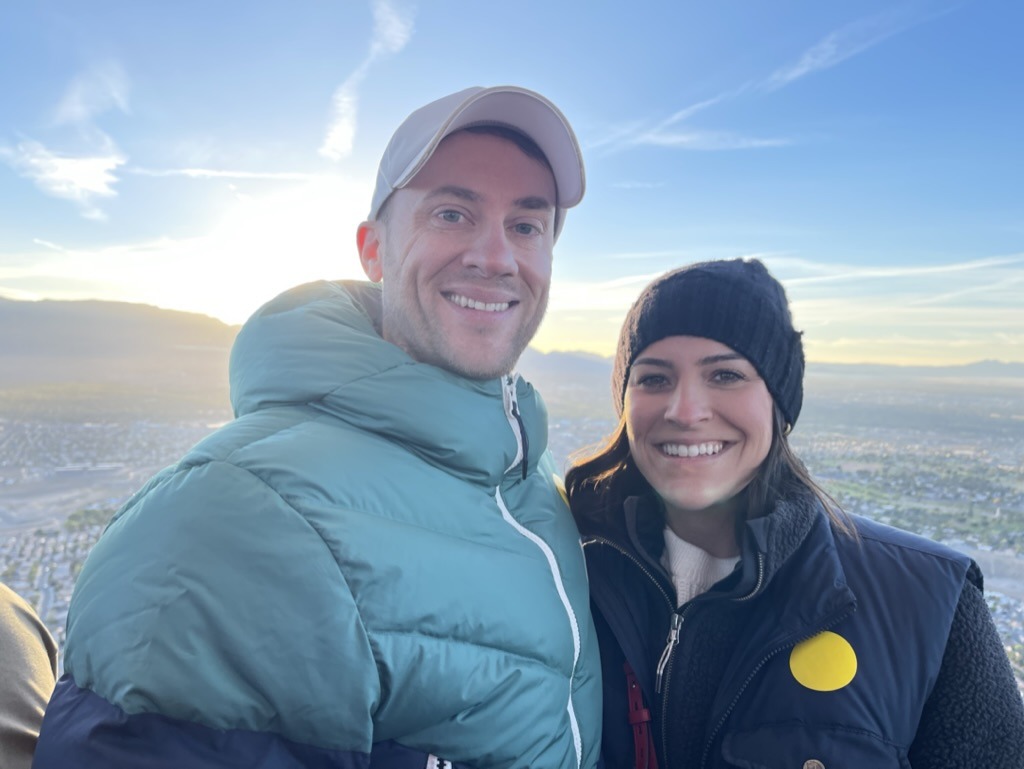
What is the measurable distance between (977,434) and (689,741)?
13.7 metres

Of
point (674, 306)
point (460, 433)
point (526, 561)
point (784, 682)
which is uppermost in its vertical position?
point (674, 306)

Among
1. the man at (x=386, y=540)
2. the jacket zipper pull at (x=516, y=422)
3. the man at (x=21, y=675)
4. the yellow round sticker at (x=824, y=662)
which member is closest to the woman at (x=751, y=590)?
the yellow round sticker at (x=824, y=662)

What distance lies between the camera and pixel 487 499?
4.83 ft

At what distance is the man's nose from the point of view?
5.68 ft

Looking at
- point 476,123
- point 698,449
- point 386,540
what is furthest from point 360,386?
point 698,449

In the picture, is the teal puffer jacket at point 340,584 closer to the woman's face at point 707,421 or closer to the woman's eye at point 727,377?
the woman's face at point 707,421

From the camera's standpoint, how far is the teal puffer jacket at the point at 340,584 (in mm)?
960

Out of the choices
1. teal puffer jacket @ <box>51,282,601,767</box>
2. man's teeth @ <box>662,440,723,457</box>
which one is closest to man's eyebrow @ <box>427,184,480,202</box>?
teal puffer jacket @ <box>51,282,601,767</box>

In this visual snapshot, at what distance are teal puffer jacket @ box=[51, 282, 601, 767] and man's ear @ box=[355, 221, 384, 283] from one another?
380 mm

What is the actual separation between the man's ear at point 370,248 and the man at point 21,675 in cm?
132

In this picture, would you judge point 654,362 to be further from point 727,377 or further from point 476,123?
point 476,123

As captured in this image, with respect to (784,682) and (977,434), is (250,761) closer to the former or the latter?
(784,682)

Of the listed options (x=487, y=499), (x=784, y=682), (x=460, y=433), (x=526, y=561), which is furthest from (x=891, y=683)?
(x=460, y=433)

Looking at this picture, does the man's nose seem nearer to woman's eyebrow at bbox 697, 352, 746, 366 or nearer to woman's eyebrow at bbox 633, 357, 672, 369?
woman's eyebrow at bbox 633, 357, 672, 369
